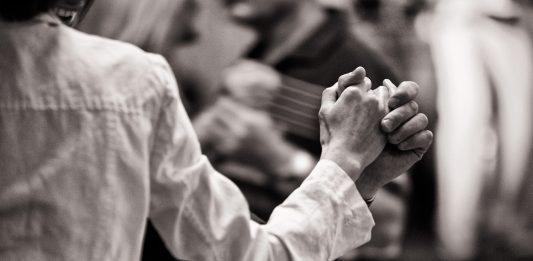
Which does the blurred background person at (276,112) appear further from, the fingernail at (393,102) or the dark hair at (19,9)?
the dark hair at (19,9)

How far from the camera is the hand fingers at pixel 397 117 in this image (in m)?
1.11

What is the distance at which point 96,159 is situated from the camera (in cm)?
84

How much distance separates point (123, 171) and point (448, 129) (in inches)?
111

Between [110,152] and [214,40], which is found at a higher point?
[110,152]

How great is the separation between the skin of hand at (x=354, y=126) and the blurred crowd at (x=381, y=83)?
1.04 metres

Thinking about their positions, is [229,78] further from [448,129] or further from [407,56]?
[448,129]

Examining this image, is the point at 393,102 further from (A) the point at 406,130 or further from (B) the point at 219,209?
(B) the point at 219,209

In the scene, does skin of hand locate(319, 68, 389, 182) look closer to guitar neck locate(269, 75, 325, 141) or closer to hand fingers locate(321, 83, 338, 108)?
hand fingers locate(321, 83, 338, 108)

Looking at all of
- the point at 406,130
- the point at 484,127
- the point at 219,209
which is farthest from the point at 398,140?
the point at 484,127

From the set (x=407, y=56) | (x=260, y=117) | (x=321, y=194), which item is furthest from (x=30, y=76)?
(x=407, y=56)

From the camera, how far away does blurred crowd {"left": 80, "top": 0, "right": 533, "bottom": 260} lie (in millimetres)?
2695

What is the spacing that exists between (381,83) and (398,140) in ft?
3.47

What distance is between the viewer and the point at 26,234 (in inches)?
32.4

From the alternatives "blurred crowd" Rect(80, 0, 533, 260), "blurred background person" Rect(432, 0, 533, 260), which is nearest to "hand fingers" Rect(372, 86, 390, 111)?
"blurred crowd" Rect(80, 0, 533, 260)
